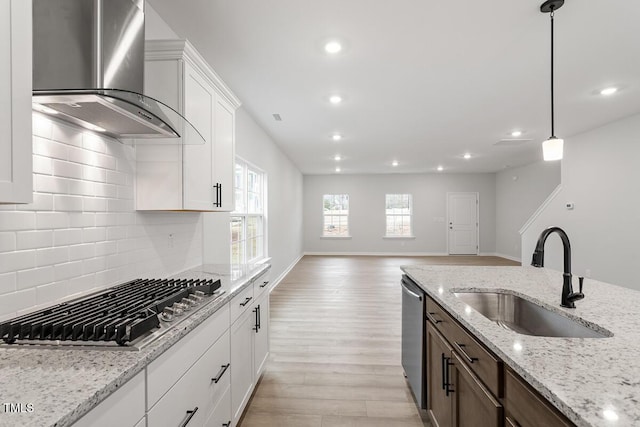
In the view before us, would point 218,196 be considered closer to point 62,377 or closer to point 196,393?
point 196,393

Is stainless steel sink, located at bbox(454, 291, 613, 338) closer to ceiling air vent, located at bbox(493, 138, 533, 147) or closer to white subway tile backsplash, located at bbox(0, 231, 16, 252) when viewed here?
white subway tile backsplash, located at bbox(0, 231, 16, 252)

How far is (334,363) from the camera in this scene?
2785 millimetres

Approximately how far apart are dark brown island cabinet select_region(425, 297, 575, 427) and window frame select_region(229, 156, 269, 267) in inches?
96.4

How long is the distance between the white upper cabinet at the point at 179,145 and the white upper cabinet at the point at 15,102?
0.83 metres

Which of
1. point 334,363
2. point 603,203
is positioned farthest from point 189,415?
point 603,203

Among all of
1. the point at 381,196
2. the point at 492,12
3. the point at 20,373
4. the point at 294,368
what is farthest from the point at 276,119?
the point at 381,196

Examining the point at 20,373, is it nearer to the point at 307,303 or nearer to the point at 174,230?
the point at 174,230

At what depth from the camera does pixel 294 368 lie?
2697mm

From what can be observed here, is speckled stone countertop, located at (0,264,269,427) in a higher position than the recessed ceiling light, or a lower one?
lower

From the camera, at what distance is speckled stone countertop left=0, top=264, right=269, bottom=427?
2.26 feet

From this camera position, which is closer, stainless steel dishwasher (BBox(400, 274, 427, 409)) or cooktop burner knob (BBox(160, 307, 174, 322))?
cooktop burner knob (BBox(160, 307, 174, 322))

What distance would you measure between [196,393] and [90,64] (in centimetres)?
143

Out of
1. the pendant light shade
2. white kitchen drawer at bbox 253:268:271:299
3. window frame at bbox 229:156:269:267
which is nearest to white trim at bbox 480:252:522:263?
window frame at bbox 229:156:269:267

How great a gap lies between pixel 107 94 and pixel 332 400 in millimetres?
2306
